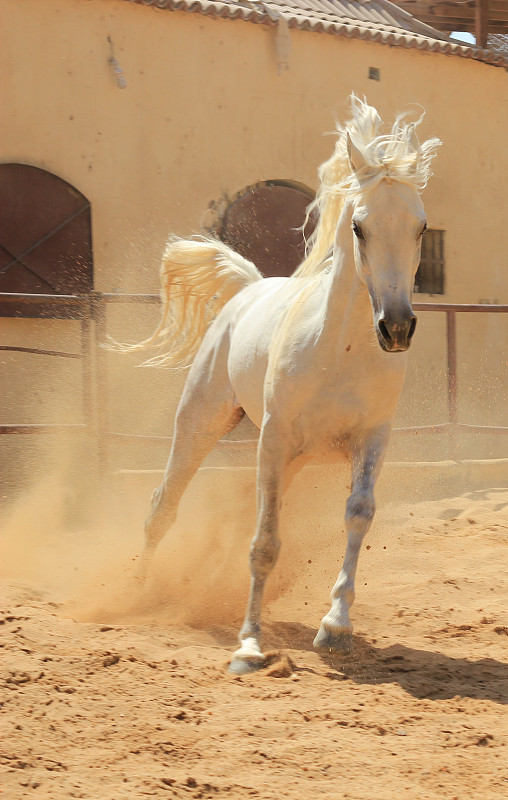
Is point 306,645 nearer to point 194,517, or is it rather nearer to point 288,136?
point 194,517

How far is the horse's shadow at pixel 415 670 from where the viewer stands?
3055 mm

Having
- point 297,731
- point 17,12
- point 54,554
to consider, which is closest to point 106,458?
point 54,554

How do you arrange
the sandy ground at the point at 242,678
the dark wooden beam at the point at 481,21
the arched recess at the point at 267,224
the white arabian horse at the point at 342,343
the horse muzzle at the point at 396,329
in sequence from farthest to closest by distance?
the dark wooden beam at the point at 481,21 → the arched recess at the point at 267,224 → the white arabian horse at the point at 342,343 → the horse muzzle at the point at 396,329 → the sandy ground at the point at 242,678

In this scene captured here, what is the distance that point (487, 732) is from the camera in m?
2.61

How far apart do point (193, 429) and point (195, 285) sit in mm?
1001

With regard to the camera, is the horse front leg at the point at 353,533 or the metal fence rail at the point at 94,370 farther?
the metal fence rail at the point at 94,370

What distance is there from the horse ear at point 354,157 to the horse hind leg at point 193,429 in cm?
152

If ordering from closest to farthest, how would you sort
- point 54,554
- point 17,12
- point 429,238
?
point 54,554, point 17,12, point 429,238

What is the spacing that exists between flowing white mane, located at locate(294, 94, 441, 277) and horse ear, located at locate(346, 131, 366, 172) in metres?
0.01

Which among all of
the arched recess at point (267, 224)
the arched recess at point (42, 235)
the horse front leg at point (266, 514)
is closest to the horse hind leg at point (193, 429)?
the horse front leg at point (266, 514)

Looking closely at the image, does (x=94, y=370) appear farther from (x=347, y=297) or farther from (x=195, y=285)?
(x=347, y=297)

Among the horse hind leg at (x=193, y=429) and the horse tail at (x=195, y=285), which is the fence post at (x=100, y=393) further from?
the horse hind leg at (x=193, y=429)

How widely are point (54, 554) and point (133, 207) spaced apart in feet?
16.2

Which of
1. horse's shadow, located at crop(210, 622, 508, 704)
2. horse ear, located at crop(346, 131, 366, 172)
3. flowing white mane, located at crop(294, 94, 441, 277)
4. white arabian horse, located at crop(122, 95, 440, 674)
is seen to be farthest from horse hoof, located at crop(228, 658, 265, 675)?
horse ear, located at crop(346, 131, 366, 172)
